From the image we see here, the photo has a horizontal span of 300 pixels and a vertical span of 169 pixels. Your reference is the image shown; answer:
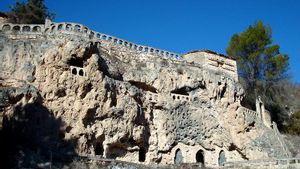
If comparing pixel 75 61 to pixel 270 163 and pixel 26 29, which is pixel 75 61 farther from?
pixel 270 163

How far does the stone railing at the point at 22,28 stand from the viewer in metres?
25.5

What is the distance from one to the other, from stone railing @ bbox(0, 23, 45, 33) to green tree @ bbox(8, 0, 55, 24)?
866 centimetres

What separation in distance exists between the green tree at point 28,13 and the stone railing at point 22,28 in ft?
28.4

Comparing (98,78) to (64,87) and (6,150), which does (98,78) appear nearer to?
(64,87)

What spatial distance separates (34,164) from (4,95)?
5022 mm

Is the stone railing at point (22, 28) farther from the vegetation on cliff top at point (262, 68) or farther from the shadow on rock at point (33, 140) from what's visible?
the vegetation on cliff top at point (262, 68)

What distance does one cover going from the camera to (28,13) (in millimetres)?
34969

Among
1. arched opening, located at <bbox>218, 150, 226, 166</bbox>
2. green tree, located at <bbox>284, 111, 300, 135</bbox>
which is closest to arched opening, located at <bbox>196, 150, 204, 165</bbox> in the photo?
arched opening, located at <bbox>218, 150, 226, 166</bbox>

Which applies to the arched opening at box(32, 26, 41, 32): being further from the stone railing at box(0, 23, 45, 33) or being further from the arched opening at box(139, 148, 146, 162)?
the arched opening at box(139, 148, 146, 162)

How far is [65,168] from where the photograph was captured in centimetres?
1833

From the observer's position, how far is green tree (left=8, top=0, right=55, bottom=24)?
1361 inches

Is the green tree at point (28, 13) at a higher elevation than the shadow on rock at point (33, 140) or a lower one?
higher

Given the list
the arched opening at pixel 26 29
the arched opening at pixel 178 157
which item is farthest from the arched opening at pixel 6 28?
the arched opening at pixel 178 157

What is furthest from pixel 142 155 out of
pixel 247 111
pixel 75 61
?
pixel 247 111
